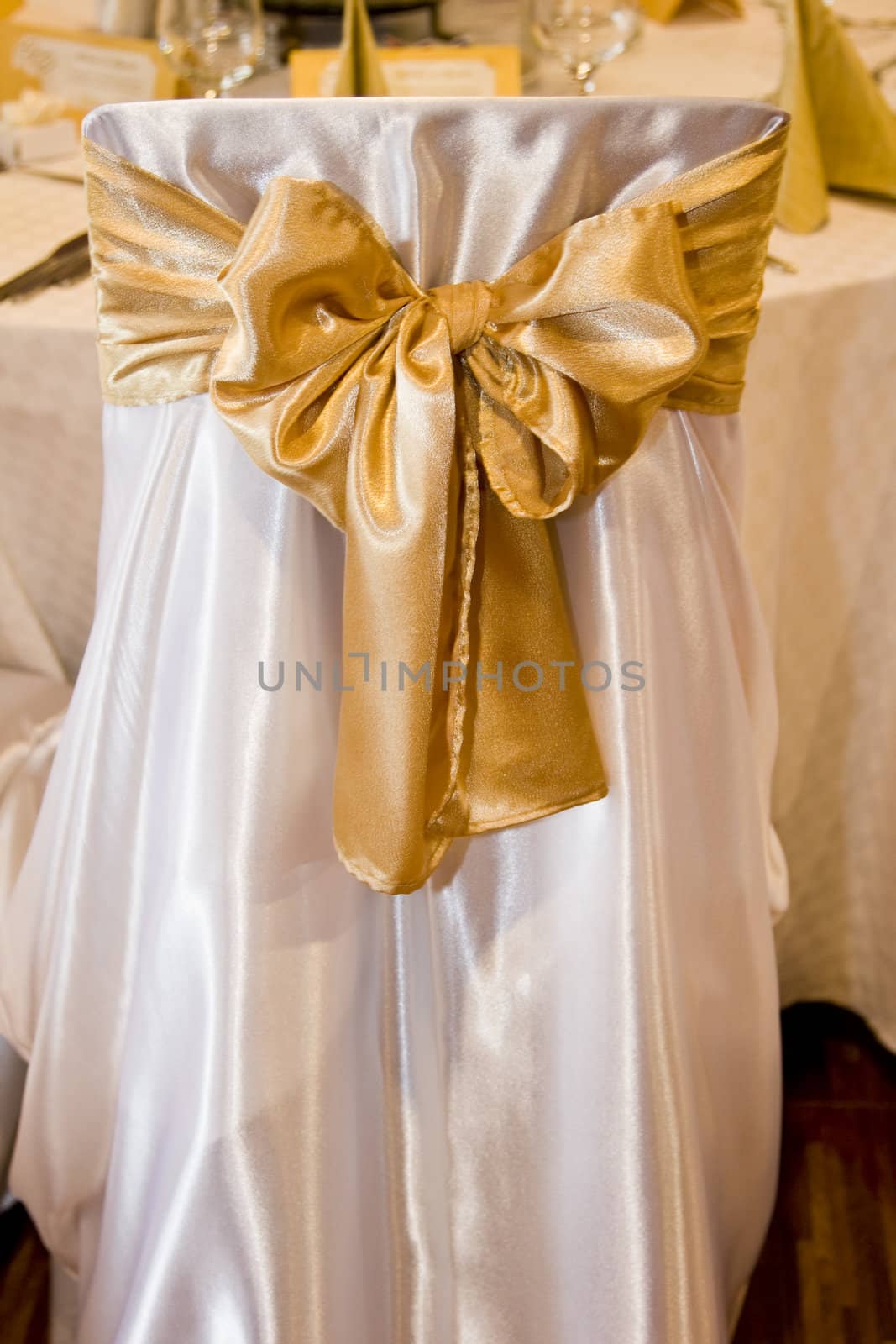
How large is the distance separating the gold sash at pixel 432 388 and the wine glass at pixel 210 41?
2.20 ft

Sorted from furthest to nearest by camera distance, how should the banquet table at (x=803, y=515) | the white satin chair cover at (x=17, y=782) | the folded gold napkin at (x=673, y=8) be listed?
the folded gold napkin at (x=673, y=8) → the white satin chair cover at (x=17, y=782) → the banquet table at (x=803, y=515)

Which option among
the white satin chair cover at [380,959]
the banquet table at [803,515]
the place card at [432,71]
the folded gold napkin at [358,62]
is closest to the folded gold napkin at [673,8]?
the banquet table at [803,515]

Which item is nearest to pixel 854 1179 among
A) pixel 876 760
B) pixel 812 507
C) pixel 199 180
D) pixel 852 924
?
pixel 852 924

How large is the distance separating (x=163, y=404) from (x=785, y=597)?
2.17 feet

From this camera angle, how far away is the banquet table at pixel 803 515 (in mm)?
1015

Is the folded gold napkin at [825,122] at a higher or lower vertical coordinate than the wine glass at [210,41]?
lower

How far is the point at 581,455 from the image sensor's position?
0.68m

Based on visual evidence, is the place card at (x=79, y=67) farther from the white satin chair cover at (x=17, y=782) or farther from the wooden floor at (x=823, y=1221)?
the wooden floor at (x=823, y=1221)

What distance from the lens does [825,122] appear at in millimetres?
1189

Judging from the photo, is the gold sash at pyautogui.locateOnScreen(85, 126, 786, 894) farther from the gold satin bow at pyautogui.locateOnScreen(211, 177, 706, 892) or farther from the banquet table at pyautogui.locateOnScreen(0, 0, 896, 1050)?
the banquet table at pyautogui.locateOnScreen(0, 0, 896, 1050)

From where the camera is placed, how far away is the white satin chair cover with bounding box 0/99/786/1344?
813 millimetres

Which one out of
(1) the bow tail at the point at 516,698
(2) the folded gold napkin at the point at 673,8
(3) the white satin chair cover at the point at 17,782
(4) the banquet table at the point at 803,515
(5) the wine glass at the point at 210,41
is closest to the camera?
(1) the bow tail at the point at 516,698

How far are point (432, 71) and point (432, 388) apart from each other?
0.72m

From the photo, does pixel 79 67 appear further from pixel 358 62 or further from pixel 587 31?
pixel 587 31
